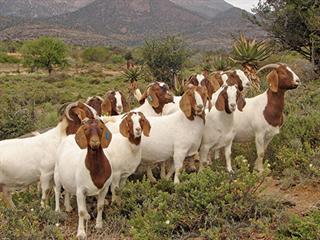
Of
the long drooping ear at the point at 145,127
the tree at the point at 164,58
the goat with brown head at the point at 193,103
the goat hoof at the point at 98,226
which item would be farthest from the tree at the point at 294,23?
the goat hoof at the point at 98,226

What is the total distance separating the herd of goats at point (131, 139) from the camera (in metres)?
6.75

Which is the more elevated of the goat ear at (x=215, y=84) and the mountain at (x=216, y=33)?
the goat ear at (x=215, y=84)

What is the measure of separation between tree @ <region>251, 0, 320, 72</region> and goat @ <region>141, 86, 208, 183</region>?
1134 cm

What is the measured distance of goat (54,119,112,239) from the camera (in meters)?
6.41

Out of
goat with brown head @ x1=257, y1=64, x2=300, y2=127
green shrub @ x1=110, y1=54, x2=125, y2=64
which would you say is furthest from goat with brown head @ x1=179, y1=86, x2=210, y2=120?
green shrub @ x1=110, y1=54, x2=125, y2=64

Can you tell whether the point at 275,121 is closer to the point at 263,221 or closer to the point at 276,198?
the point at 276,198

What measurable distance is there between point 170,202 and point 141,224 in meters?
0.51

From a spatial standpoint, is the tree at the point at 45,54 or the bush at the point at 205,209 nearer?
the bush at the point at 205,209

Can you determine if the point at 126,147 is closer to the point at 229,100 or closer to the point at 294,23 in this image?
the point at 229,100

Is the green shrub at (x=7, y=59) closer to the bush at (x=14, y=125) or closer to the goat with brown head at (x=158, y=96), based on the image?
the bush at (x=14, y=125)

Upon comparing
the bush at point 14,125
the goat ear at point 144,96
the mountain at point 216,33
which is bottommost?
the mountain at point 216,33

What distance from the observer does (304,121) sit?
372 inches

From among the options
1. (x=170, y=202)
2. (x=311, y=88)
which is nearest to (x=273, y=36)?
(x=311, y=88)

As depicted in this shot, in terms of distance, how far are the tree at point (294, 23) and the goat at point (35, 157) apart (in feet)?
40.8
